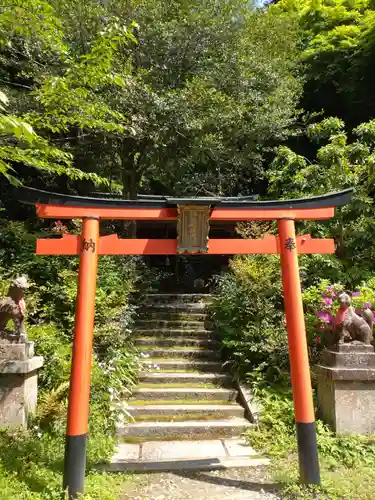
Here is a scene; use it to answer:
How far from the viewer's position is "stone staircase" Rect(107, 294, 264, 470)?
4918 mm

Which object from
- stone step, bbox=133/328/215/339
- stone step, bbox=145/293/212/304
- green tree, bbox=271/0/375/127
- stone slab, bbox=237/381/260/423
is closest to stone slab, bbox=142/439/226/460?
stone slab, bbox=237/381/260/423

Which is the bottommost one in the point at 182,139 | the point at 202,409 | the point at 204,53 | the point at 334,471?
the point at 334,471

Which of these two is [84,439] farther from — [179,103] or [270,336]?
[179,103]

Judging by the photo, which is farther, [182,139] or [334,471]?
[182,139]

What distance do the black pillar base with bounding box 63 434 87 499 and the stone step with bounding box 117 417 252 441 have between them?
1.67m

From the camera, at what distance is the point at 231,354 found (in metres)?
7.37

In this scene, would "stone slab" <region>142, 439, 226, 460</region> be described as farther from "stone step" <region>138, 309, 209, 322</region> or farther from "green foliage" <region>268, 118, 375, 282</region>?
"green foliage" <region>268, 118, 375, 282</region>

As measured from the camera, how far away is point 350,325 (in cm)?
537

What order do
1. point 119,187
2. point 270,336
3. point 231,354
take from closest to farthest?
point 270,336 < point 231,354 < point 119,187

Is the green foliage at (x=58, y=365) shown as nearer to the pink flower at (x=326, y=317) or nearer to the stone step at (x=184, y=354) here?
the stone step at (x=184, y=354)

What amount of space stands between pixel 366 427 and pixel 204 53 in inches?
386

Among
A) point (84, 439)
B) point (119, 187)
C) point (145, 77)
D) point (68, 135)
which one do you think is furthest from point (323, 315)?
point (119, 187)

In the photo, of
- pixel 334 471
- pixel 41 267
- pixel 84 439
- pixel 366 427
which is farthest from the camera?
pixel 41 267

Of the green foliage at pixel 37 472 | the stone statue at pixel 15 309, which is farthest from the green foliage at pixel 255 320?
the stone statue at pixel 15 309
